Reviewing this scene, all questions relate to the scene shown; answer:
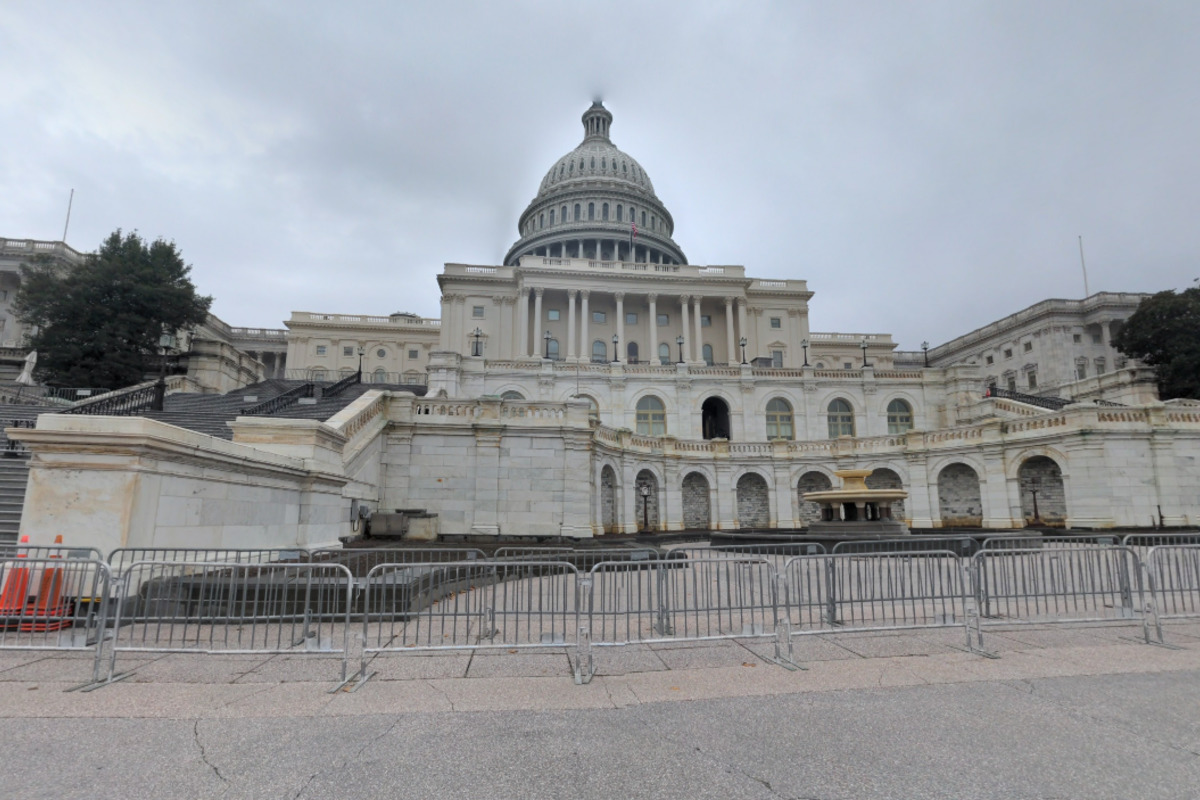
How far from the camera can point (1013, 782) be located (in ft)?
13.6

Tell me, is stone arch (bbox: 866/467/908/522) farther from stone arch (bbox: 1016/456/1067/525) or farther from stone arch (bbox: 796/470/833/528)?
stone arch (bbox: 1016/456/1067/525)

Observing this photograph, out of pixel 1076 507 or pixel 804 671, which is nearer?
pixel 804 671

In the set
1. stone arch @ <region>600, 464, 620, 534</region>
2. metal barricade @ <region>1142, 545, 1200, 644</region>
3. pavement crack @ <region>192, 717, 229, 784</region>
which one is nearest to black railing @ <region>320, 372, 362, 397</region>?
stone arch @ <region>600, 464, 620, 534</region>

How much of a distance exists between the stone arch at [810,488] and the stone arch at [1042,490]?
9638 millimetres

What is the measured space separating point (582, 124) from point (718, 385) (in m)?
90.2

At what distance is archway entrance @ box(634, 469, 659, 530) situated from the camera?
31.6m

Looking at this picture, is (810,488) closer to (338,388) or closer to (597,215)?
(338,388)

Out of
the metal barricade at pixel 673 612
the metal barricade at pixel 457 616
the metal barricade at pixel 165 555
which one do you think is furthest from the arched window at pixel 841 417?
the metal barricade at pixel 165 555

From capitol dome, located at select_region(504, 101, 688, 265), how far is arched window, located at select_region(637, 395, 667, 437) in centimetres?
4704

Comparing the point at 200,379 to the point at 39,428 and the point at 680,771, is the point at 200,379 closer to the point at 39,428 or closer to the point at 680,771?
the point at 39,428

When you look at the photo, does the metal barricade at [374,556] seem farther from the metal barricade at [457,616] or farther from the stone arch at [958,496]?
the stone arch at [958,496]

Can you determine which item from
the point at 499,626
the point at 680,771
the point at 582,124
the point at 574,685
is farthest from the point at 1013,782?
the point at 582,124

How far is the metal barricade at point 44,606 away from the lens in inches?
284

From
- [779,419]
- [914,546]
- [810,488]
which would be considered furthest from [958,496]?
[914,546]
